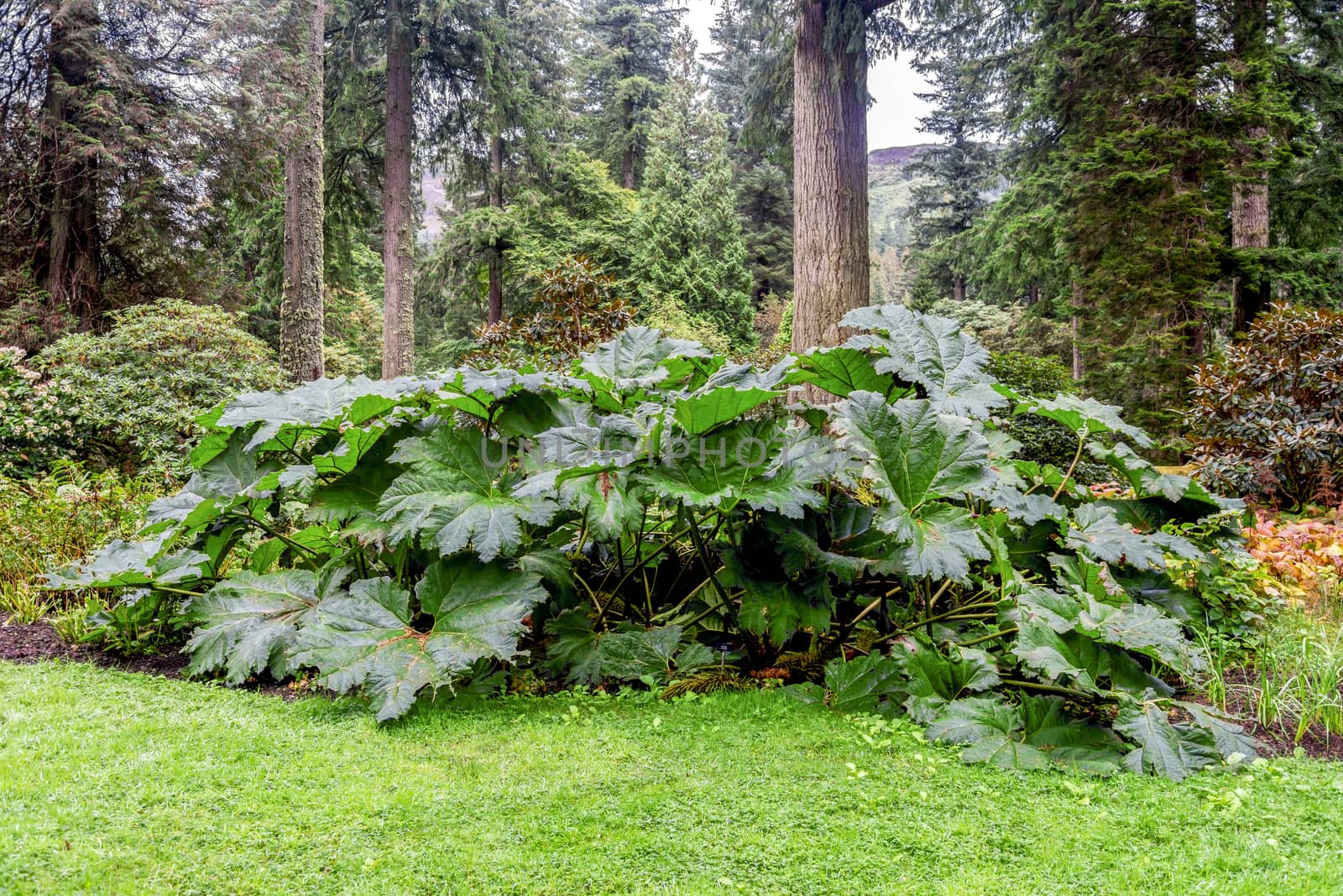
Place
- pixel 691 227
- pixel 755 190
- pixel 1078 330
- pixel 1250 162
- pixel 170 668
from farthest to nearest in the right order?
pixel 755 190
pixel 691 227
pixel 1078 330
pixel 1250 162
pixel 170 668

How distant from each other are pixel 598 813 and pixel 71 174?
11.9 m

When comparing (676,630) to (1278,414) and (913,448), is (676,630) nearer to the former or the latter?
(913,448)

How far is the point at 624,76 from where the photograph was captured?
2284 cm

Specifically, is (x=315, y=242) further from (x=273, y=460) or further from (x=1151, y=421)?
(x=1151, y=421)

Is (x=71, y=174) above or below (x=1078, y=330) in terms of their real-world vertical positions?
above

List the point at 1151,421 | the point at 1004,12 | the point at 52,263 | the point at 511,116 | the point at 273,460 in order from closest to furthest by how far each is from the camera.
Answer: the point at 273,460, the point at 1151,421, the point at 52,263, the point at 1004,12, the point at 511,116

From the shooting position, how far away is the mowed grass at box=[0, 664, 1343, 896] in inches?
55.6

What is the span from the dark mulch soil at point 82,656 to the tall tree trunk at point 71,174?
847 cm

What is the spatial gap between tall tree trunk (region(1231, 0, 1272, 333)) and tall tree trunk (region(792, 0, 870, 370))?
207 inches

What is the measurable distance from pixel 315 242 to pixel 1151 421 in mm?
10994

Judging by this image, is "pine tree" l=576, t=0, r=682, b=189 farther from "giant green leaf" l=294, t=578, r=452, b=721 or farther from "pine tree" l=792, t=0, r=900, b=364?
"giant green leaf" l=294, t=578, r=452, b=721

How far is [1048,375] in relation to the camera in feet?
27.8

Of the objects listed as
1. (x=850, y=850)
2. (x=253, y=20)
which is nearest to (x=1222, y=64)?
(x=850, y=850)

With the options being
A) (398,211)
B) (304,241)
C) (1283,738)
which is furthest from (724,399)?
(398,211)
